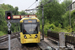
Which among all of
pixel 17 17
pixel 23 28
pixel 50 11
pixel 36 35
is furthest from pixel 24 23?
pixel 50 11

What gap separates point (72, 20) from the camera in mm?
39906

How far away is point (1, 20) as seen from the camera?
56781 mm

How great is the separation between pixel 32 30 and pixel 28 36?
2.79 ft

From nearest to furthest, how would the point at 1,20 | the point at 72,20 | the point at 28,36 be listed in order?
the point at 28,36
the point at 72,20
the point at 1,20

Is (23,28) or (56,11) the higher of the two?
(56,11)

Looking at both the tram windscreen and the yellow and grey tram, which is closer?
the yellow and grey tram

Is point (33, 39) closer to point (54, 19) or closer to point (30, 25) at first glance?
point (30, 25)

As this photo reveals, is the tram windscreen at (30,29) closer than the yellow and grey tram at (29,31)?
No

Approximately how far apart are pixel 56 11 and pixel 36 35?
41461 millimetres

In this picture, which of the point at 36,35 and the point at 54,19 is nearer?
the point at 36,35

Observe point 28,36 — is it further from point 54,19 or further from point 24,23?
point 54,19

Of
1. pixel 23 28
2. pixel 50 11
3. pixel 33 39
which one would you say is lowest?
pixel 33 39

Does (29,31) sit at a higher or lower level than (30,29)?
lower

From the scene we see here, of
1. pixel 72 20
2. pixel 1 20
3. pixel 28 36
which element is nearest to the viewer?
pixel 28 36
